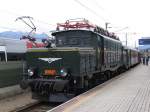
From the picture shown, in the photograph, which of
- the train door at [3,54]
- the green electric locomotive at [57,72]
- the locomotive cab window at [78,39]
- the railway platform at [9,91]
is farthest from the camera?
the train door at [3,54]

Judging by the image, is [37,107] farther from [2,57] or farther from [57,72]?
[2,57]

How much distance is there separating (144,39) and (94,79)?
240ft

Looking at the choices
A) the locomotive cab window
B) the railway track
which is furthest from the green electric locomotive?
the locomotive cab window

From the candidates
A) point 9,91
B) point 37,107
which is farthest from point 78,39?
point 37,107

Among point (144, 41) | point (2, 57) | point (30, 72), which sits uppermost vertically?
point (144, 41)

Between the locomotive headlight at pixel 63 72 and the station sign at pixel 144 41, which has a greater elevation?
the station sign at pixel 144 41

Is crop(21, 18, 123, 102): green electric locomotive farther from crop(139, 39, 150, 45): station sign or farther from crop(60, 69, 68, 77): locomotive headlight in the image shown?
crop(139, 39, 150, 45): station sign

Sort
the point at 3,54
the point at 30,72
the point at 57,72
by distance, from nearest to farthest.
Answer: the point at 57,72
the point at 30,72
the point at 3,54

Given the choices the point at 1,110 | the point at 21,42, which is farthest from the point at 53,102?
the point at 21,42

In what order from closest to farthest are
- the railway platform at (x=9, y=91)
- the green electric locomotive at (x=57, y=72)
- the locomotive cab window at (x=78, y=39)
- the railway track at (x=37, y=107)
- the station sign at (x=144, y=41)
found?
the railway track at (x=37, y=107), the green electric locomotive at (x=57, y=72), the railway platform at (x=9, y=91), the locomotive cab window at (x=78, y=39), the station sign at (x=144, y=41)

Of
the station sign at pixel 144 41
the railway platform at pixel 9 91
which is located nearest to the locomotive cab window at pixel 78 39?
the railway platform at pixel 9 91

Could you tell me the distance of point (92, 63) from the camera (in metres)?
18.0

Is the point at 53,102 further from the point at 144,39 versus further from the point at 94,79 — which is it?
the point at 144,39

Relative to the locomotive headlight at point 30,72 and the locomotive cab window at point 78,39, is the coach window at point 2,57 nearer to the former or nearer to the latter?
the locomotive cab window at point 78,39
